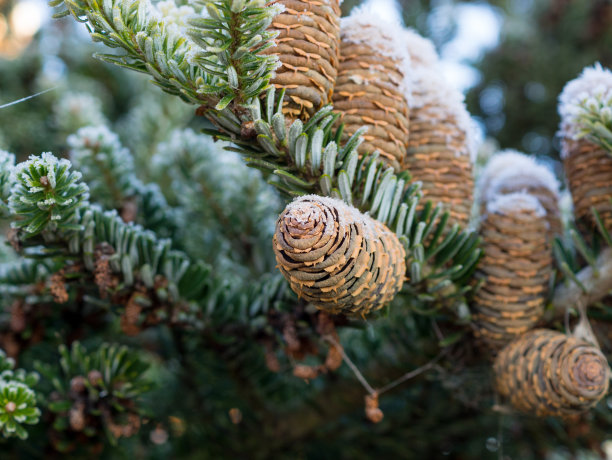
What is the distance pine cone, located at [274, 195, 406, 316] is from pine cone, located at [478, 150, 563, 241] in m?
0.33

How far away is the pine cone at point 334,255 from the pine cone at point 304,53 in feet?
0.41

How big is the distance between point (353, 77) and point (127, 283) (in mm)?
353

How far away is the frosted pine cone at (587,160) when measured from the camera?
2.15 ft

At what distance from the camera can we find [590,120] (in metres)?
0.60

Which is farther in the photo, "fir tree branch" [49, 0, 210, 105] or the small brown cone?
the small brown cone

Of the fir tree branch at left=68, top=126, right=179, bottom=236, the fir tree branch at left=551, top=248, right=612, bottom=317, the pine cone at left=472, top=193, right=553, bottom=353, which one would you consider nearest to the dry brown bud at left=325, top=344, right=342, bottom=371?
the pine cone at left=472, top=193, right=553, bottom=353

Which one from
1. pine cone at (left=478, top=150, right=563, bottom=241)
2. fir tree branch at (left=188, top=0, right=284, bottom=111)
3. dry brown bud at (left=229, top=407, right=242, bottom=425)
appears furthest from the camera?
dry brown bud at (left=229, top=407, right=242, bottom=425)

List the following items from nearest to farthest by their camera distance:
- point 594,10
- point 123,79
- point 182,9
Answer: point 182,9, point 123,79, point 594,10

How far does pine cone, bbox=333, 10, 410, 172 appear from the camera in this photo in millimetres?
596

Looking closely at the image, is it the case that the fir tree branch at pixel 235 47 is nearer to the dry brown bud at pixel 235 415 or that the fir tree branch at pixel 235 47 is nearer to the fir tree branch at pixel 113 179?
the fir tree branch at pixel 113 179

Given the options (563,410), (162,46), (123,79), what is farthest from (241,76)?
(123,79)

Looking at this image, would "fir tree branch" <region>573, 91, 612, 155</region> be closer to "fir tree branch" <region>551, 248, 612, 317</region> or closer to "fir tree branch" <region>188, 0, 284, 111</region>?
"fir tree branch" <region>551, 248, 612, 317</region>

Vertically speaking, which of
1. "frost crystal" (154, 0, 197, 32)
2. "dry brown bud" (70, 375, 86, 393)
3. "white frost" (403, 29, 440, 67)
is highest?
"white frost" (403, 29, 440, 67)

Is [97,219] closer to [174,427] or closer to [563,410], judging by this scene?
[174,427]
